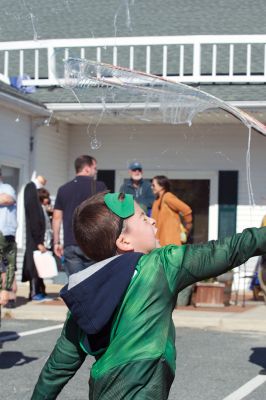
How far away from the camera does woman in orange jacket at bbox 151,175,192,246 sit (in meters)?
12.0

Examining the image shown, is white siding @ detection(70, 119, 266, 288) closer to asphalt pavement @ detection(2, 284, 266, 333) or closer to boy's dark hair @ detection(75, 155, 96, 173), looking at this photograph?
asphalt pavement @ detection(2, 284, 266, 333)

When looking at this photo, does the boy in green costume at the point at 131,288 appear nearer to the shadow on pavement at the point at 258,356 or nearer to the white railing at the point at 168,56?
the shadow on pavement at the point at 258,356

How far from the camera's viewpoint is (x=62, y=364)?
350 centimetres

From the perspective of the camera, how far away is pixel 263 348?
9.38m

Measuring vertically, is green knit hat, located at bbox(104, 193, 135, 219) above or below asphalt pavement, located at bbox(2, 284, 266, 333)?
above

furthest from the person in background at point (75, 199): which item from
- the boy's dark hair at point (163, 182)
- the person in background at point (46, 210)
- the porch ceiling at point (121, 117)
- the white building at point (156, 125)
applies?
the white building at point (156, 125)

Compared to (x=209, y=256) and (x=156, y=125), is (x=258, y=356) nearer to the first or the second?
(x=209, y=256)

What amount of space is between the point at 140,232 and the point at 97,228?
17 centimetres

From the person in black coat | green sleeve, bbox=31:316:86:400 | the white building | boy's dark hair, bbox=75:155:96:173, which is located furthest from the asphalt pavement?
green sleeve, bbox=31:316:86:400

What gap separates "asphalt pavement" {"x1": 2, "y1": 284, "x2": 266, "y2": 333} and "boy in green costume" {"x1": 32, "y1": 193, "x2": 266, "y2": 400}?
7700 millimetres

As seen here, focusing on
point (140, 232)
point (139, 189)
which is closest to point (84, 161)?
point (139, 189)

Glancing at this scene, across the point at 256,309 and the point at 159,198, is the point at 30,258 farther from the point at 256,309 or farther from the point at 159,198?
the point at 256,309

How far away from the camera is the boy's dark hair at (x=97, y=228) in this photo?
3252 millimetres

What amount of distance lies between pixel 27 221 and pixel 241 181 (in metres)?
4.88
